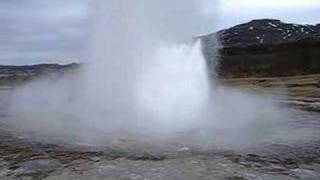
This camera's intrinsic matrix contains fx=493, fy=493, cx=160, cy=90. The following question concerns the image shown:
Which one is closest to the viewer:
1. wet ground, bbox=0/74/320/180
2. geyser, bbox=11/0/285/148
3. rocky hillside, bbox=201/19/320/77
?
wet ground, bbox=0/74/320/180

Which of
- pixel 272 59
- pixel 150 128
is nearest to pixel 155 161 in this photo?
pixel 150 128

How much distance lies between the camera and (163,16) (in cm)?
1471

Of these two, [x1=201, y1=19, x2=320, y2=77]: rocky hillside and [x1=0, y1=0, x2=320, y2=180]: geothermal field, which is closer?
[x1=0, y1=0, x2=320, y2=180]: geothermal field

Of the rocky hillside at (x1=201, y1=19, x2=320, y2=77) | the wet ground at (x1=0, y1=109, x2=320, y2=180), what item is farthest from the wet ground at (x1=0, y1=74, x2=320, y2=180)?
the rocky hillside at (x1=201, y1=19, x2=320, y2=77)

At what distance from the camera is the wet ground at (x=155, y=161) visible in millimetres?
6512

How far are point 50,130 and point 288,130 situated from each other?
5355mm

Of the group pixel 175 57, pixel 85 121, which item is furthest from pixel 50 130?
pixel 175 57

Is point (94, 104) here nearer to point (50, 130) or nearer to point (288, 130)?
point (50, 130)

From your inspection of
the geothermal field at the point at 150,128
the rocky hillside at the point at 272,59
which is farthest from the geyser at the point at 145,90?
the rocky hillside at the point at 272,59

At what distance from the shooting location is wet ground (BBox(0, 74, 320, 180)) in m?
6.51

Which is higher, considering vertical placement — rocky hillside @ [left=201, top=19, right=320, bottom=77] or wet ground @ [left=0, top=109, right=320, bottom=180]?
rocky hillside @ [left=201, top=19, right=320, bottom=77]

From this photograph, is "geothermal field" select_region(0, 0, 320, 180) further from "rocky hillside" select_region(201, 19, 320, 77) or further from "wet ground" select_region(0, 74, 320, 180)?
"rocky hillside" select_region(201, 19, 320, 77)

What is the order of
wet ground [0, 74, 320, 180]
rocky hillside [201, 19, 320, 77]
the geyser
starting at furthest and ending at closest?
rocky hillside [201, 19, 320, 77] → the geyser → wet ground [0, 74, 320, 180]

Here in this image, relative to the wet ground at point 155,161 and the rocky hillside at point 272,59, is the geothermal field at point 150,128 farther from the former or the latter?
the rocky hillside at point 272,59
